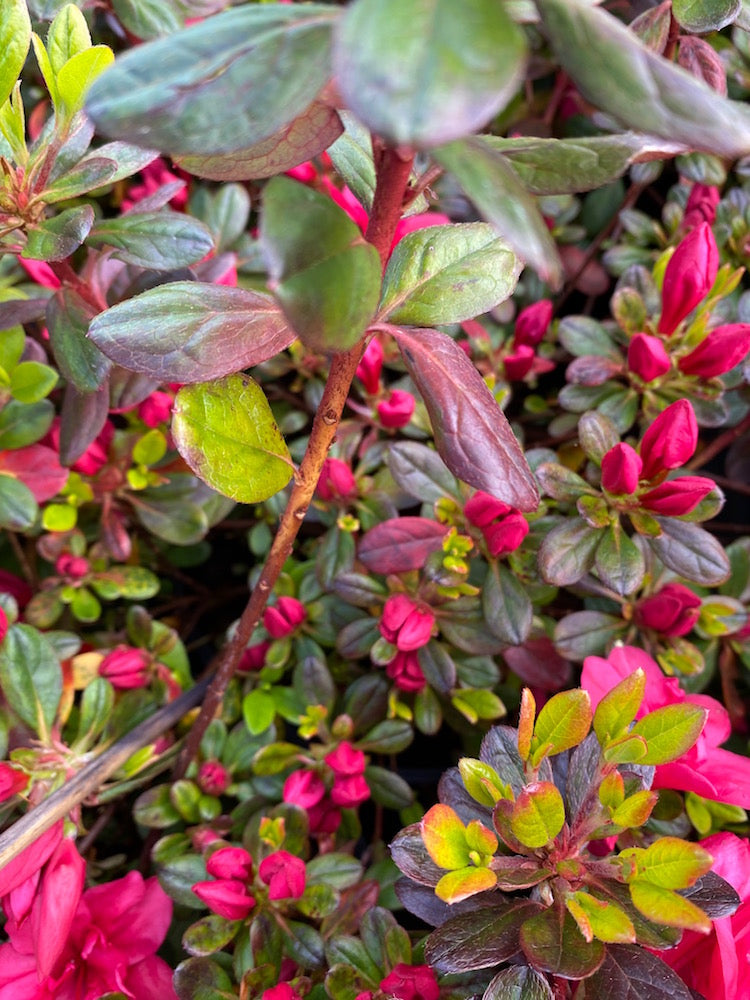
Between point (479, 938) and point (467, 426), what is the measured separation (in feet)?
1.15

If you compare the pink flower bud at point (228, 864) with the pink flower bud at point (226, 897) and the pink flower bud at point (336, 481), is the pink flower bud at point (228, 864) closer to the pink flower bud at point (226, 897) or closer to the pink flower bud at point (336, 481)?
the pink flower bud at point (226, 897)

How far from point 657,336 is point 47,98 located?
893mm

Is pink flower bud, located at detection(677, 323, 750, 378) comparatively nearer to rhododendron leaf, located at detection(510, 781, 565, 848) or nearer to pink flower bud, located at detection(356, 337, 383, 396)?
pink flower bud, located at detection(356, 337, 383, 396)

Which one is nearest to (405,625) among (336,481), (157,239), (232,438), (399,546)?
(399,546)

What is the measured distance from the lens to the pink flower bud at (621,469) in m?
0.68

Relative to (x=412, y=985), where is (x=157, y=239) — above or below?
above

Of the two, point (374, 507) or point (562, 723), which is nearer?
point (562, 723)

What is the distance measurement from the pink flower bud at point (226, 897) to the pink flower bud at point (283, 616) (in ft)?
0.84

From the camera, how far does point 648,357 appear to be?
0.82 m

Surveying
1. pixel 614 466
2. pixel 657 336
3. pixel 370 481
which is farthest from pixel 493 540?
pixel 657 336

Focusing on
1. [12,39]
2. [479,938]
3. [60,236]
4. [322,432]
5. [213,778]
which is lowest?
[213,778]

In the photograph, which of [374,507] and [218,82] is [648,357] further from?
[218,82]

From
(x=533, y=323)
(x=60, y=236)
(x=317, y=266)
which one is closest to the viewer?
(x=317, y=266)

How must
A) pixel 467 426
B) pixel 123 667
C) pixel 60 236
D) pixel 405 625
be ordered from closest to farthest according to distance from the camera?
pixel 467 426 < pixel 60 236 < pixel 405 625 < pixel 123 667
